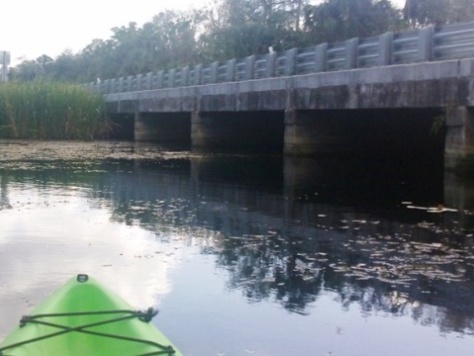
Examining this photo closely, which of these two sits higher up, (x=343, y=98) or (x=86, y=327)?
(x=343, y=98)

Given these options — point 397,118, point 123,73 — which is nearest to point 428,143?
point 397,118

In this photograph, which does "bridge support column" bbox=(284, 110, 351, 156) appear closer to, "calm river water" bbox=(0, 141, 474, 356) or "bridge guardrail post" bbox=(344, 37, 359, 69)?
"bridge guardrail post" bbox=(344, 37, 359, 69)

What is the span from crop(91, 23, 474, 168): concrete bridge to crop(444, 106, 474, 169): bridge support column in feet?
0.05

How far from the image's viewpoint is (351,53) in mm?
15727

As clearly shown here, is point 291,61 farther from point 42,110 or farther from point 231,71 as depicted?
point 42,110

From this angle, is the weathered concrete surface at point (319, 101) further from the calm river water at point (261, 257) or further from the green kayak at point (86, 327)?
the green kayak at point (86, 327)

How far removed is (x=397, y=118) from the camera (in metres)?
18.1

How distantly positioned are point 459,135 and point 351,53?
3.90m

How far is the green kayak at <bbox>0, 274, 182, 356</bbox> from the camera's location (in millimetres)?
3322

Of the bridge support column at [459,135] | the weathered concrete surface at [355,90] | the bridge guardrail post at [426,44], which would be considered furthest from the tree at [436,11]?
the bridge support column at [459,135]

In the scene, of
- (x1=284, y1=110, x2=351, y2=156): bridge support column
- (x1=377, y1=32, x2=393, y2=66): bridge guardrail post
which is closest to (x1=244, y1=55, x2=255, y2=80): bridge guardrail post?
(x1=284, y1=110, x2=351, y2=156): bridge support column

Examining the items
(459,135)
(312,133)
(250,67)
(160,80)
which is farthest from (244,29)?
(459,135)

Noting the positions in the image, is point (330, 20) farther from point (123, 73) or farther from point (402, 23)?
point (123, 73)

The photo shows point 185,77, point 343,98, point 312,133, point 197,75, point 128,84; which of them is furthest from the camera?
point 128,84
